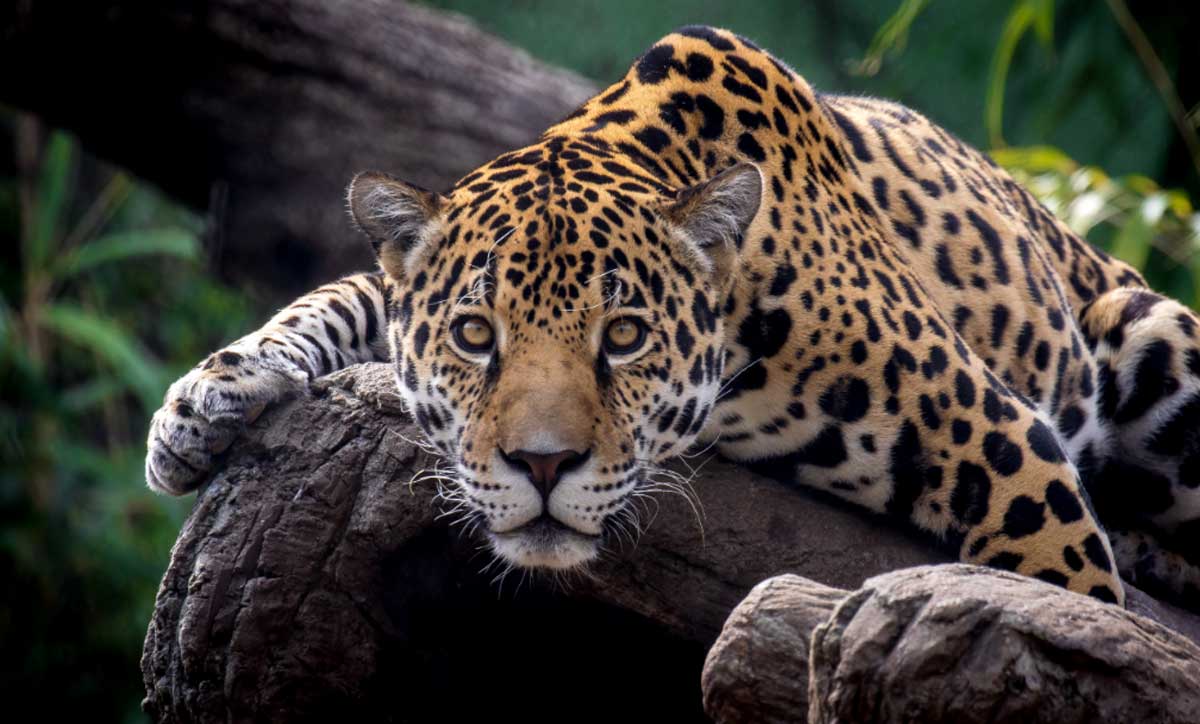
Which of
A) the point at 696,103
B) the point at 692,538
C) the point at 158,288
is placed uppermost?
the point at 696,103

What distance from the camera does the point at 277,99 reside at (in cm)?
791

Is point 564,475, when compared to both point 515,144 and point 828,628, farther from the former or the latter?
point 515,144

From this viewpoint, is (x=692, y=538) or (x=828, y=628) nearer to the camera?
(x=828, y=628)

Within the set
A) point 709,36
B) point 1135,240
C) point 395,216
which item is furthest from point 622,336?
point 1135,240

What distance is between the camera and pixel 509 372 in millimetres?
3477

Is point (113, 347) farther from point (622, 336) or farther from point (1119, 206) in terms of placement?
point (622, 336)

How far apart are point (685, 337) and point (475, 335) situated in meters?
0.57

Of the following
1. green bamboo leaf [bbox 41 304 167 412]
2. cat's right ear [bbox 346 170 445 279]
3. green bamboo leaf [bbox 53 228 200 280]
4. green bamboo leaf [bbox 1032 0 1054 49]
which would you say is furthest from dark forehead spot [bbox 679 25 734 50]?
green bamboo leaf [bbox 53 228 200 280]

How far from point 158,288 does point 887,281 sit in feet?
32.8

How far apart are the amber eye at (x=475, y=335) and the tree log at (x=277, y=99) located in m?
4.65

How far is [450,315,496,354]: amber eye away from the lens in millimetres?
3621

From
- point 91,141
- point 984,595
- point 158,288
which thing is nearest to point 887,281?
point 984,595

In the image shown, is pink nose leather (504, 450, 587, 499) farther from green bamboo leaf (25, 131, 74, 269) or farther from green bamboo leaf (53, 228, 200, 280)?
green bamboo leaf (25, 131, 74, 269)

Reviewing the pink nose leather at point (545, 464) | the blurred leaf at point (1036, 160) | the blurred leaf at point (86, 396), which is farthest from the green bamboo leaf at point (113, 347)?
the pink nose leather at point (545, 464)
